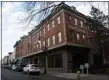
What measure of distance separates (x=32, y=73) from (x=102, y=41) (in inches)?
494

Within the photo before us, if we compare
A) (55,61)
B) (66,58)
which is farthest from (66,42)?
(55,61)

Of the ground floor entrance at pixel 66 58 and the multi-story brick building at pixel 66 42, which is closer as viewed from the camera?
the ground floor entrance at pixel 66 58

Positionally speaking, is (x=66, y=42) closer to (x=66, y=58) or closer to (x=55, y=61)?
(x=66, y=58)

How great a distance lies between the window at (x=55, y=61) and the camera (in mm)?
34662

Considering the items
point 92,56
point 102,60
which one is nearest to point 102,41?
point 92,56

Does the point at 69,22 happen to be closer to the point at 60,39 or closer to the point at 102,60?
the point at 60,39

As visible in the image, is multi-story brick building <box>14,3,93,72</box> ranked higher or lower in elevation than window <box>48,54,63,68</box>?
higher

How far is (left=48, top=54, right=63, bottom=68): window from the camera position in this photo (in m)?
34.7

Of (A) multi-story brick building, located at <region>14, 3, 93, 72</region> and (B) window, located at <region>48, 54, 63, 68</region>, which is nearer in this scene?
(A) multi-story brick building, located at <region>14, 3, 93, 72</region>

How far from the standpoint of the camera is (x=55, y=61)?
36.6 metres

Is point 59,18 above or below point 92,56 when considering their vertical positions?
above

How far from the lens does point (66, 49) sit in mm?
33312

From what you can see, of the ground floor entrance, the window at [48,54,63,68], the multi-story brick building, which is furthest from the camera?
the window at [48,54,63,68]

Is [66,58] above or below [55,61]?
above
